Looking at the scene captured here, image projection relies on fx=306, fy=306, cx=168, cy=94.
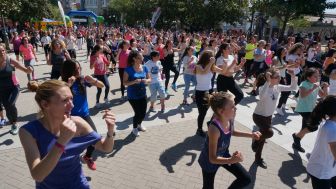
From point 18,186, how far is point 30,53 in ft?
25.1

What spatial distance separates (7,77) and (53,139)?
474 centimetres

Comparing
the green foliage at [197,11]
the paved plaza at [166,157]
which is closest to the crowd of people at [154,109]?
the paved plaza at [166,157]

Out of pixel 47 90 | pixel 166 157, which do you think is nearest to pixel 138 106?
pixel 166 157

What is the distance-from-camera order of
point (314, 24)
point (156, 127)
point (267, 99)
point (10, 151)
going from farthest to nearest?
1. point (314, 24)
2. point (156, 127)
3. point (10, 151)
4. point (267, 99)

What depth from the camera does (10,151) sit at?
5.87 meters

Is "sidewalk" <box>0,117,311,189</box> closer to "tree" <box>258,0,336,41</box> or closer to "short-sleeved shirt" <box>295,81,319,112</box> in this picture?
"short-sleeved shirt" <box>295,81,319,112</box>

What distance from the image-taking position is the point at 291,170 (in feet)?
17.9

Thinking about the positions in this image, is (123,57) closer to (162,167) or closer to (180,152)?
(180,152)

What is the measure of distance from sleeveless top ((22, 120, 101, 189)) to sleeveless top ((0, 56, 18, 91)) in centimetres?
458

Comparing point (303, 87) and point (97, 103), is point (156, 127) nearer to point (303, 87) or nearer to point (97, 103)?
point (97, 103)

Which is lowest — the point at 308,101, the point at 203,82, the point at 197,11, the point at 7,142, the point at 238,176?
the point at 7,142

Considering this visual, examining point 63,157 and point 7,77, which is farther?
point 7,77

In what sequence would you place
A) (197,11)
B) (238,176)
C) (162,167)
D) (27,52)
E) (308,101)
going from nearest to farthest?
(238,176) < (162,167) < (308,101) < (27,52) < (197,11)

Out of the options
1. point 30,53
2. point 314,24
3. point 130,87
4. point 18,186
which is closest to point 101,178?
point 18,186
